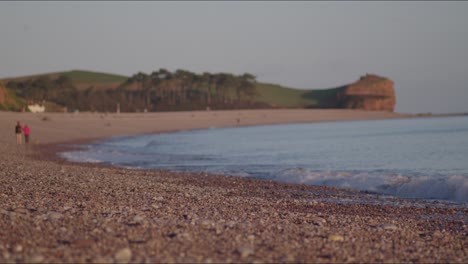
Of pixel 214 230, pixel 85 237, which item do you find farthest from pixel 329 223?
pixel 85 237

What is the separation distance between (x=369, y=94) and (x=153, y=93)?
170 feet

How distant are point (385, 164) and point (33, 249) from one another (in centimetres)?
1633

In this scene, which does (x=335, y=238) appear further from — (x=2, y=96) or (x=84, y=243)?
(x=2, y=96)

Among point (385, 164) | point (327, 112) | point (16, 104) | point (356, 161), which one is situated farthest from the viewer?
point (327, 112)

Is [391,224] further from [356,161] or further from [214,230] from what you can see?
[356,161]

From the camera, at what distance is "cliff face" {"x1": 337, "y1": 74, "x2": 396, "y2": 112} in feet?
421

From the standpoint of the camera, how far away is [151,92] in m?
120

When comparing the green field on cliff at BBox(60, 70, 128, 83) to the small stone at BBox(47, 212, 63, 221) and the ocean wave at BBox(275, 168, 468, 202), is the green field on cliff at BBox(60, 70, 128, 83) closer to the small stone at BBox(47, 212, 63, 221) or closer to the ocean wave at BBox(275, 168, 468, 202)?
the ocean wave at BBox(275, 168, 468, 202)

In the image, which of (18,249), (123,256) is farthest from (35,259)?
(123,256)

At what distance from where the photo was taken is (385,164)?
66.5ft

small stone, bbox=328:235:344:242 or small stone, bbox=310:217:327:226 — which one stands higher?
small stone, bbox=328:235:344:242

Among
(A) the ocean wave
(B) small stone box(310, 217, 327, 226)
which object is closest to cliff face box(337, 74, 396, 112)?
(A) the ocean wave

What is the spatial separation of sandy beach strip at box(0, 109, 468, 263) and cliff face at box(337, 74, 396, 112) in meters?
116

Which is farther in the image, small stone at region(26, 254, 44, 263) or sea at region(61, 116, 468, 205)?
sea at region(61, 116, 468, 205)
